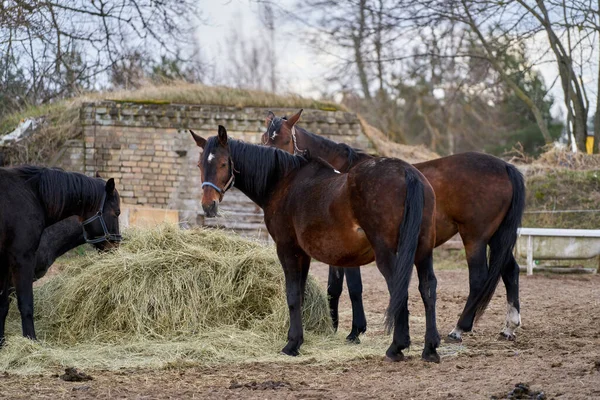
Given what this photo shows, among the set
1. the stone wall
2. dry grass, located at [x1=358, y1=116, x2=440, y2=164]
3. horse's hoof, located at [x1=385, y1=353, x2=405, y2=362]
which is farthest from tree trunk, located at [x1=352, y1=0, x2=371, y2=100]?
horse's hoof, located at [x1=385, y1=353, x2=405, y2=362]

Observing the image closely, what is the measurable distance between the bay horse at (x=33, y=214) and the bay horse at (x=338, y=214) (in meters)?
1.36

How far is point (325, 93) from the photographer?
97.5ft

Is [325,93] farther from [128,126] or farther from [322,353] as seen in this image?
[322,353]

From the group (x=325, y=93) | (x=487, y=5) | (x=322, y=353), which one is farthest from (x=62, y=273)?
(x=325, y=93)

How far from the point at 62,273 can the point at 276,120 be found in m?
2.66

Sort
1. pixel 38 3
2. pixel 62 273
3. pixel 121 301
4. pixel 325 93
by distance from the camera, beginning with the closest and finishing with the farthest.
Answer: pixel 121 301
pixel 62 273
pixel 38 3
pixel 325 93

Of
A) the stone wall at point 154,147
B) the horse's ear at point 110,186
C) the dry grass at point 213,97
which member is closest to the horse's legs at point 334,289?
the horse's ear at point 110,186

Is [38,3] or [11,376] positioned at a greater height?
[38,3]

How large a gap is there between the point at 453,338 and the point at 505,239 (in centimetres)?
105

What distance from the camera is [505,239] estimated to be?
680cm

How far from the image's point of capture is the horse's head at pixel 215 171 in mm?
6074

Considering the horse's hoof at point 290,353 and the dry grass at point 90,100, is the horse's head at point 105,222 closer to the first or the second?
the horse's hoof at point 290,353

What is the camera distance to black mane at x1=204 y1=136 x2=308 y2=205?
629cm

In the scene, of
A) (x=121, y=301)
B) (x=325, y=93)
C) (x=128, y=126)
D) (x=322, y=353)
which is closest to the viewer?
(x=322, y=353)
